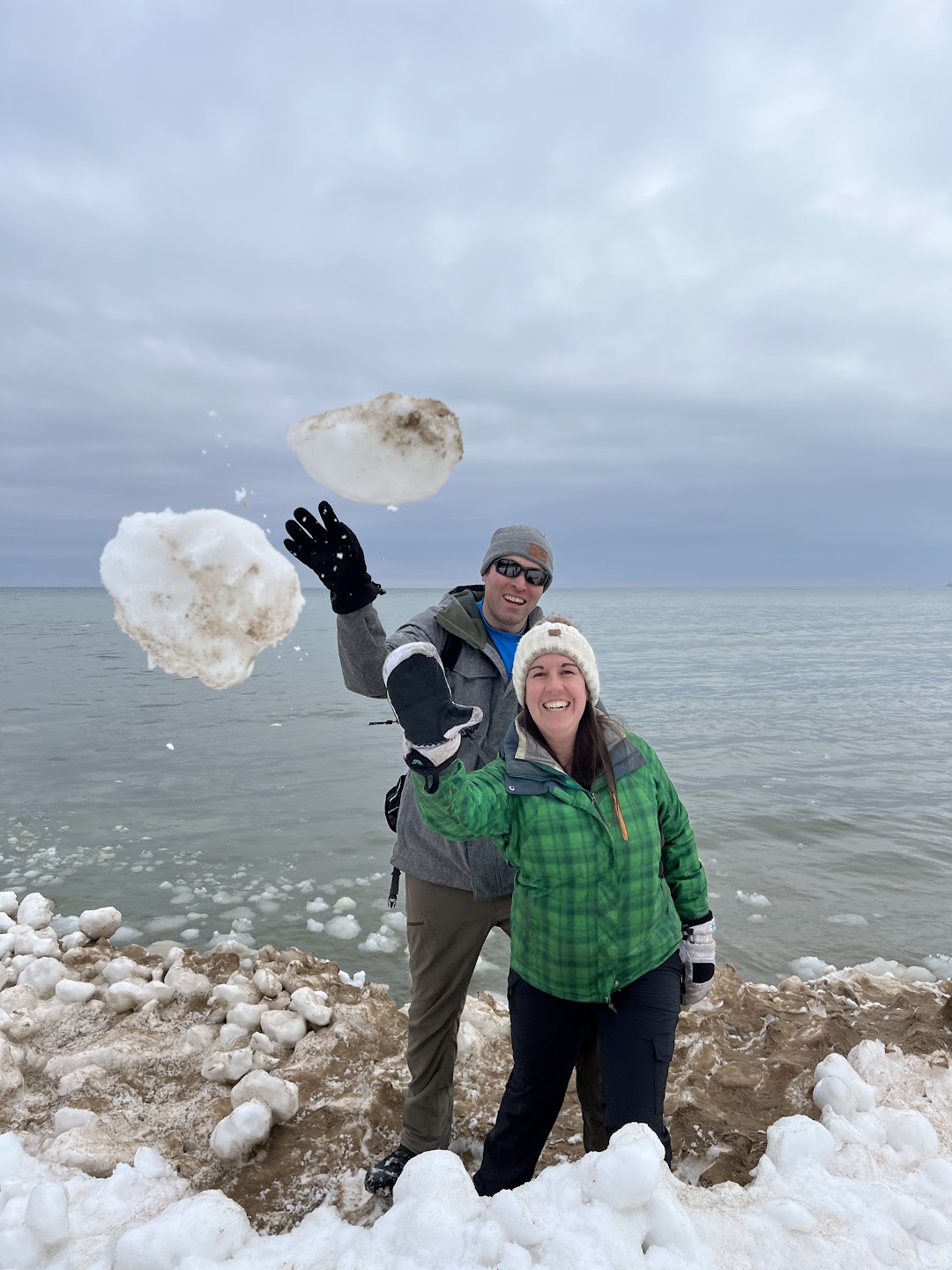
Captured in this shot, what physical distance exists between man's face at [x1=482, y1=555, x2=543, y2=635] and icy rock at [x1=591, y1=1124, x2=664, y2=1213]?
1.84m

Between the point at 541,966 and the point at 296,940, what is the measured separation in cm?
435

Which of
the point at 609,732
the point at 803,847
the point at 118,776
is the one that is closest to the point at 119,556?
the point at 609,732

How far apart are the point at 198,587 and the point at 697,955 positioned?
2718 mm

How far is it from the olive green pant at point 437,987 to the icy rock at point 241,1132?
610 mm

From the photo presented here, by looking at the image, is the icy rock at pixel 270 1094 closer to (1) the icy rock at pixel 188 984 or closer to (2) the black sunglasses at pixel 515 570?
(1) the icy rock at pixel 188 984

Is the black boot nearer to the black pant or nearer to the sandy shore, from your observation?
the sandy shore

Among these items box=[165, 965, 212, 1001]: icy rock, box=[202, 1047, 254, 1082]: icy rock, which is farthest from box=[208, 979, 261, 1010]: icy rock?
box=[202, 1047, 254, 1082]: icy rock

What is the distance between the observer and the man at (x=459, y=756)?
3.05m

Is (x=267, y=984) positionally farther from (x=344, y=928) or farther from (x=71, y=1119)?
(x=344, y=928)

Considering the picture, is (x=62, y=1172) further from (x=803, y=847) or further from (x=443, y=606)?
(x=803, y=847)

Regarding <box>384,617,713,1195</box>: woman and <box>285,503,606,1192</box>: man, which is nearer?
<box>384,617,713,1195</box>: woman

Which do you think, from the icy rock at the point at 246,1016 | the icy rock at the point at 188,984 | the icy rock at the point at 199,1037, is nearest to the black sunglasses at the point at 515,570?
the icy rock at the point at 246,1016

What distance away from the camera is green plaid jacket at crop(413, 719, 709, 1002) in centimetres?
255

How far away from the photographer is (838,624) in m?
54.0
